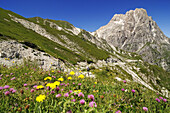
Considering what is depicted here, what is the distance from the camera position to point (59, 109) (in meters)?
2.00

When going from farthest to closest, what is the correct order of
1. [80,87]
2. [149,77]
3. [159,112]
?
[149,77] < [80,87] < [159,112]

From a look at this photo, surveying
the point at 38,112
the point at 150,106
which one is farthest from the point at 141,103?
the point at 38,112

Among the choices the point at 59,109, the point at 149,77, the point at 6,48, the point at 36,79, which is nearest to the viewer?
the point at 59,109

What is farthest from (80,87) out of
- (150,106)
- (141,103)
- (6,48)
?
(6,48)

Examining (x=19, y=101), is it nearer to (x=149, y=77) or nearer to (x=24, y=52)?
(x=24, y=52)

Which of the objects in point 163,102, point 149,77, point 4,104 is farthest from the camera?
point 149,77

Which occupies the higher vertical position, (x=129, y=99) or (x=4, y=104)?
(x=129, y=99)

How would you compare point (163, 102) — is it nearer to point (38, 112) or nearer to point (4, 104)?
point (38, 112)

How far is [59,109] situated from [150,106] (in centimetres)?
300

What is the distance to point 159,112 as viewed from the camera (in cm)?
306

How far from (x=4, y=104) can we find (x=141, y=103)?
4174 millimetres

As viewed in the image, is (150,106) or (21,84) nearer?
(150,106)

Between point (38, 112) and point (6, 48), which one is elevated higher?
point (6, 48)

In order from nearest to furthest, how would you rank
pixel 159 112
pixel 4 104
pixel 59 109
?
pixel 59 109 → pixel 4 104 → pixel 159 112
